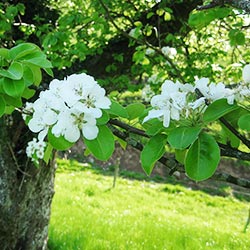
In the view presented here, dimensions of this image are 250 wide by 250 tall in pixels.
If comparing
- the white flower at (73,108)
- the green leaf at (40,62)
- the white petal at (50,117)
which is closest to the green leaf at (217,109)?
the white flower at (73,108)

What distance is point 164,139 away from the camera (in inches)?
40.2

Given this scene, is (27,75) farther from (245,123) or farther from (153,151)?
(245,123)

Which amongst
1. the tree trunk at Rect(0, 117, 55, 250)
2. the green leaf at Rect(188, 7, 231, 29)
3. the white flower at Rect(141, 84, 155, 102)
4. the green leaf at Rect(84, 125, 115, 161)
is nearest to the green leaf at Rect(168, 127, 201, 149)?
the green leaf at Rect(84, 125, 115, 161)

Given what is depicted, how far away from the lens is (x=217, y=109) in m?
0.96

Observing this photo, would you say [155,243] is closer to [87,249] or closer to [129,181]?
[87,249]

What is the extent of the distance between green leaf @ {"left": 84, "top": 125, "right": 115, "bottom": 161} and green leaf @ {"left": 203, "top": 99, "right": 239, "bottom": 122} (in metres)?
0.22

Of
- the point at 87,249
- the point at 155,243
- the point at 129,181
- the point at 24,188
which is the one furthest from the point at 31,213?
the point at 129,181

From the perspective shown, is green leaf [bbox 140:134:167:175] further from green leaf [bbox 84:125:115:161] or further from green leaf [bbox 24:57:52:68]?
green leaf [bbox 24:57:52:68]

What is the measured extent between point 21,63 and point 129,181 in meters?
7.98

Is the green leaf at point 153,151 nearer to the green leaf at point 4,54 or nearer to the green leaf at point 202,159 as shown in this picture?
the green leaf at point 202,159

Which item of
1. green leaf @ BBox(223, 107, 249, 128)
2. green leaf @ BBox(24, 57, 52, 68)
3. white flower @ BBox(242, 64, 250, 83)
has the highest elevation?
white flower @ BBox(242, 64, 250, 83)

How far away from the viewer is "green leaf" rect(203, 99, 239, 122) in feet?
3.09

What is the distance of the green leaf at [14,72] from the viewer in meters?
1.04

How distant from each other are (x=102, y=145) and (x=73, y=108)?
0.12 metres
